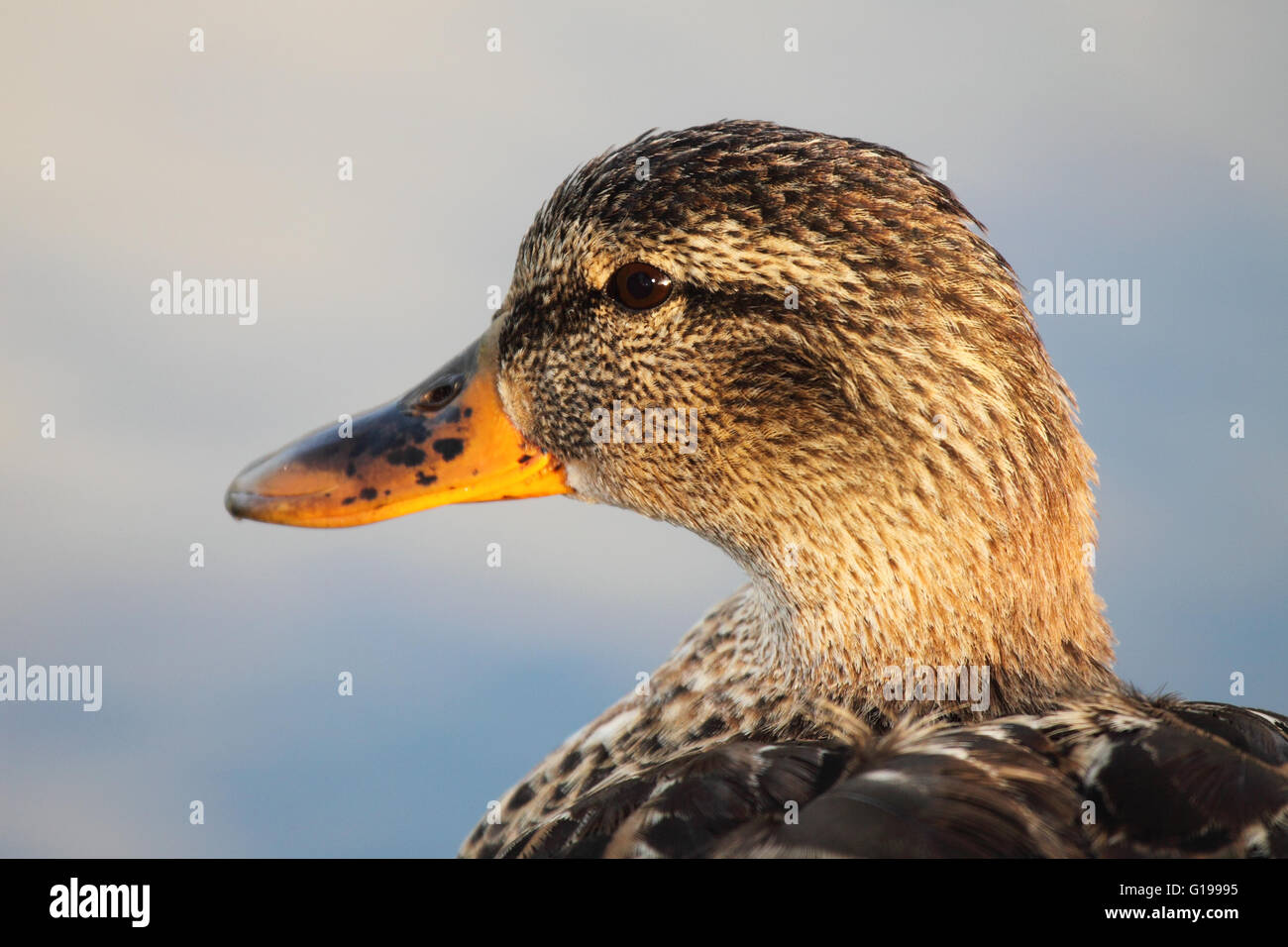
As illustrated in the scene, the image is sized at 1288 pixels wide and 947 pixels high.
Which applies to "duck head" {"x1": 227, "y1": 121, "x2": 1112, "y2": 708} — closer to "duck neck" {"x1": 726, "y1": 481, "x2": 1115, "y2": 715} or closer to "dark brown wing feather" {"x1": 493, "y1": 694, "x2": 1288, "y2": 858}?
"duck neck" {"x1": 726, "y1": 481, "x2": 1115, "y2": 715}

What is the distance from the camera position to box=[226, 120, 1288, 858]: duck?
59.2 inches

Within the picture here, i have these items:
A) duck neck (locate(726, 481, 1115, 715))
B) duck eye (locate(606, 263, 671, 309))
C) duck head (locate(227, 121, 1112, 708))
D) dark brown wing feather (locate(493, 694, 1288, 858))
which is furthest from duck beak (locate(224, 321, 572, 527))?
dark brown wing feather (locate(493, 694, 1288, 858))

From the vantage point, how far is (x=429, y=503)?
217 centimetres

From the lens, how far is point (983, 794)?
4.85 ft

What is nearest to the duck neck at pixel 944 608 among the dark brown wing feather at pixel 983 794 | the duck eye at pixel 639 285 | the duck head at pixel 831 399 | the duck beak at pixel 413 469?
the duck head at pixel 831 399

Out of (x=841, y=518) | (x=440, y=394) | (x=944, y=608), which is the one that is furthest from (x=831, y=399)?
(x=440, y=394)

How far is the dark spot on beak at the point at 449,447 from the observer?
217 centimetres

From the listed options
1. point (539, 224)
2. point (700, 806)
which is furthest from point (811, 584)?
point (539, 224)

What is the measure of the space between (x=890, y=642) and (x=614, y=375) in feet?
2.08

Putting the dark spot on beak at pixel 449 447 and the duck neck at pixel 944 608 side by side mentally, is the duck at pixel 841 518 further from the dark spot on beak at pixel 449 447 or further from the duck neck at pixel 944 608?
the dark spot on beak at pixel 449 447

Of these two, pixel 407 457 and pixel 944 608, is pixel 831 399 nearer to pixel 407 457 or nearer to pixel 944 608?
pixel 944 608

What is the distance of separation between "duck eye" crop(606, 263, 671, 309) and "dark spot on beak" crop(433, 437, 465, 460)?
0.42 meters

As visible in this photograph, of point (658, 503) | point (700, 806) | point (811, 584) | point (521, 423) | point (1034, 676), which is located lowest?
point (700, 806)

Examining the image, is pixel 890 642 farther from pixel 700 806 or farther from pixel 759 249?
pixel 759 249
